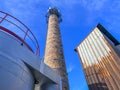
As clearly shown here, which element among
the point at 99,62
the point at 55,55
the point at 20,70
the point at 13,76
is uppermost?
the point at 55,55

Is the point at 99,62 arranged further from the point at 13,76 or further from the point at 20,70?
the point at 13,76

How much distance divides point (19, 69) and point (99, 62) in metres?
5.24

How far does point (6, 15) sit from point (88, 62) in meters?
5.41

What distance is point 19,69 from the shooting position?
11.1ft

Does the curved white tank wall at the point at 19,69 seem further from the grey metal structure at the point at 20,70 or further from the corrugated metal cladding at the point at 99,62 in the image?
the corrugated metal cladding at the point at 99,62

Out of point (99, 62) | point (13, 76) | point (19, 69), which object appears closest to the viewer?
point (13, 76)

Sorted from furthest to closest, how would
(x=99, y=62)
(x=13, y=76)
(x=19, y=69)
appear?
(x=99, y=62) < (x=19, y=69) < (x=13, y=76)

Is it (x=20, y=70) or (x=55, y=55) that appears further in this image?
(x=55, y=55)

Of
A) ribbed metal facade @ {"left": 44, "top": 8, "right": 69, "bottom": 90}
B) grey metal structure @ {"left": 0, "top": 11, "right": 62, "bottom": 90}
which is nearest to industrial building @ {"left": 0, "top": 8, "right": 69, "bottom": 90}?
grey metal structure @ {"left": 0, "top": 11, "right": 62, "bottom": 90}

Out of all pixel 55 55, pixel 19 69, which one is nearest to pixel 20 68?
pixel 19 69

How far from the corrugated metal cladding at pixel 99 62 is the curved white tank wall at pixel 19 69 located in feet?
10.0

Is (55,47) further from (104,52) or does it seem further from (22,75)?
(22,75)

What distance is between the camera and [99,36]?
8.96 m

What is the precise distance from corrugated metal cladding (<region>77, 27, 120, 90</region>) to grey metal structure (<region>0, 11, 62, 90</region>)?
305 cm
